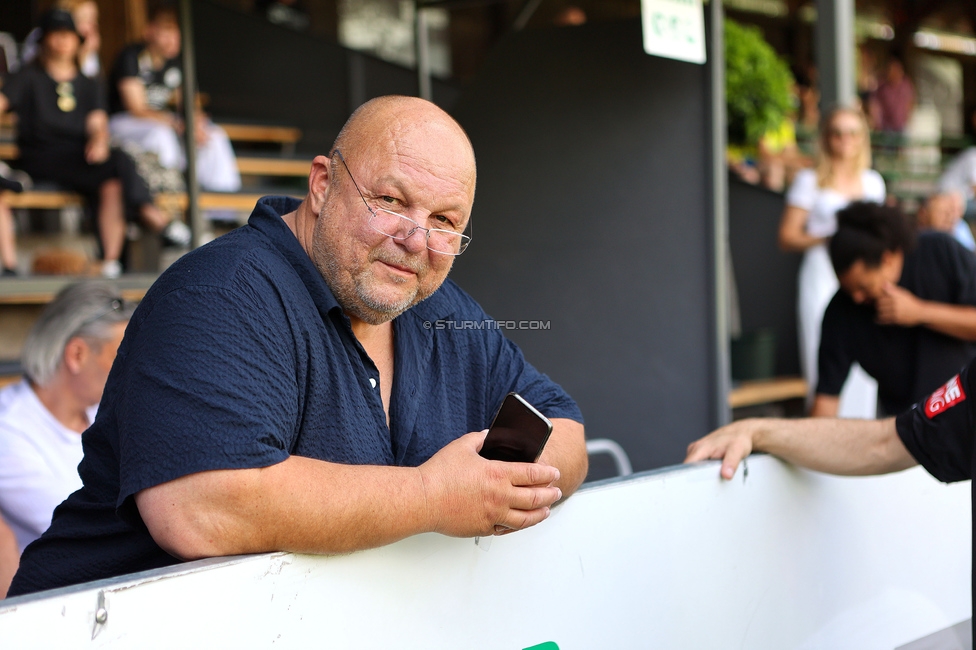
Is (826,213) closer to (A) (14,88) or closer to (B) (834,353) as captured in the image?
(B) (834,353)

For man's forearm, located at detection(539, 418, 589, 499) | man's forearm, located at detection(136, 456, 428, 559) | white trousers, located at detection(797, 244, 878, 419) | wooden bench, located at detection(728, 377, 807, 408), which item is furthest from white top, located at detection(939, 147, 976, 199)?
Result: man's forearm, located at detection(136, 456, 428, 559)

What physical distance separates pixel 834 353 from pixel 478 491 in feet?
7.55

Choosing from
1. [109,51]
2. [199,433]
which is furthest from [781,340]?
[109,51]

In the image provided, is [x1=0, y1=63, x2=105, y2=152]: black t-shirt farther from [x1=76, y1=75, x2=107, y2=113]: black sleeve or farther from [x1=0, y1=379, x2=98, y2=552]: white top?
[x1=0, y1=379, x2=98, y2=552]: white top

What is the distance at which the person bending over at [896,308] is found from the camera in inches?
126

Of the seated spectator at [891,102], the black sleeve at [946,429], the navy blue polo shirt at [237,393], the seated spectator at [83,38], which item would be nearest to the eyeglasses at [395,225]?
the navy blue polo shirt at [237,393]

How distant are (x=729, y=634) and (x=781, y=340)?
13.2 ft

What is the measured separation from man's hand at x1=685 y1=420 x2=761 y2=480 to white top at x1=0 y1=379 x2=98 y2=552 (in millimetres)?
1600

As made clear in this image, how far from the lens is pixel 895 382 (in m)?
3.30

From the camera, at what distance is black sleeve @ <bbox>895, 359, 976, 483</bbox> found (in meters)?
1.97

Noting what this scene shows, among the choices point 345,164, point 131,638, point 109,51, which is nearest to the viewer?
point 131,638

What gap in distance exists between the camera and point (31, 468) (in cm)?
244

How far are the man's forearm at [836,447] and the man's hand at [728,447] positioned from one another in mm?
26

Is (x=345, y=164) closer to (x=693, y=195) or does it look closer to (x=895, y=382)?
(x=693, y=195)
